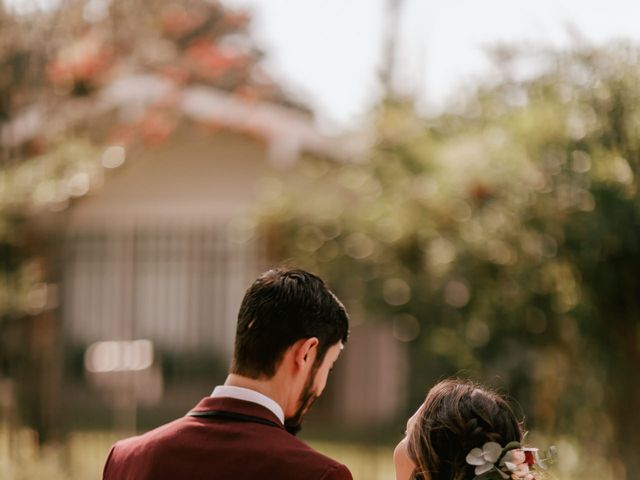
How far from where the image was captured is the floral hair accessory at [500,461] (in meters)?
3.08

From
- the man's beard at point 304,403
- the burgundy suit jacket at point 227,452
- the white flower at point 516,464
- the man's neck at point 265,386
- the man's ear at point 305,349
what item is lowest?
the white flower at point 516,464

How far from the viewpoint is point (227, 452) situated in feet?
9.33

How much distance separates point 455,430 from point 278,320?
0.60m

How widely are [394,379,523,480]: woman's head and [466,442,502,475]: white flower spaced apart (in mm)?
55

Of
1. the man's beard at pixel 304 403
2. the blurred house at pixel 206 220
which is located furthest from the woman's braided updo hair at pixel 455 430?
the blurred house at pixel 206 220

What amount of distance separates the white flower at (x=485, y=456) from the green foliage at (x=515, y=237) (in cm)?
409

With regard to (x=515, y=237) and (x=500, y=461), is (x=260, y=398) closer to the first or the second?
(x=500, y=461)

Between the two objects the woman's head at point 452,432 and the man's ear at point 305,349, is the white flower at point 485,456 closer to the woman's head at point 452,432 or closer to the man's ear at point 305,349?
the woman's head at point 452,432

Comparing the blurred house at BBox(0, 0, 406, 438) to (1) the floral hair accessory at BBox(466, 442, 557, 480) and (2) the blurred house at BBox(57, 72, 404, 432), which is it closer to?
(2) the blurred house at BBox(57, 72, 404, 432)

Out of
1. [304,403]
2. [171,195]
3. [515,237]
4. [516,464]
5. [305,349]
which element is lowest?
→ [516,464]

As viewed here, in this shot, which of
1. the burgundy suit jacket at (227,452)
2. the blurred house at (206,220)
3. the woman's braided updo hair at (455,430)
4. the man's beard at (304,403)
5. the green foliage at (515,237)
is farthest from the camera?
the blurred house at (206,220)

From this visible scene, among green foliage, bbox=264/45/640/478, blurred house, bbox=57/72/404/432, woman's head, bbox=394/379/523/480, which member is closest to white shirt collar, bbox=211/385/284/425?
woman's head, bbox=394/379/523/480

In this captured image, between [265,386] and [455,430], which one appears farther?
[455,430]

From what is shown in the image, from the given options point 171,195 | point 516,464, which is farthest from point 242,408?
point 171,195
